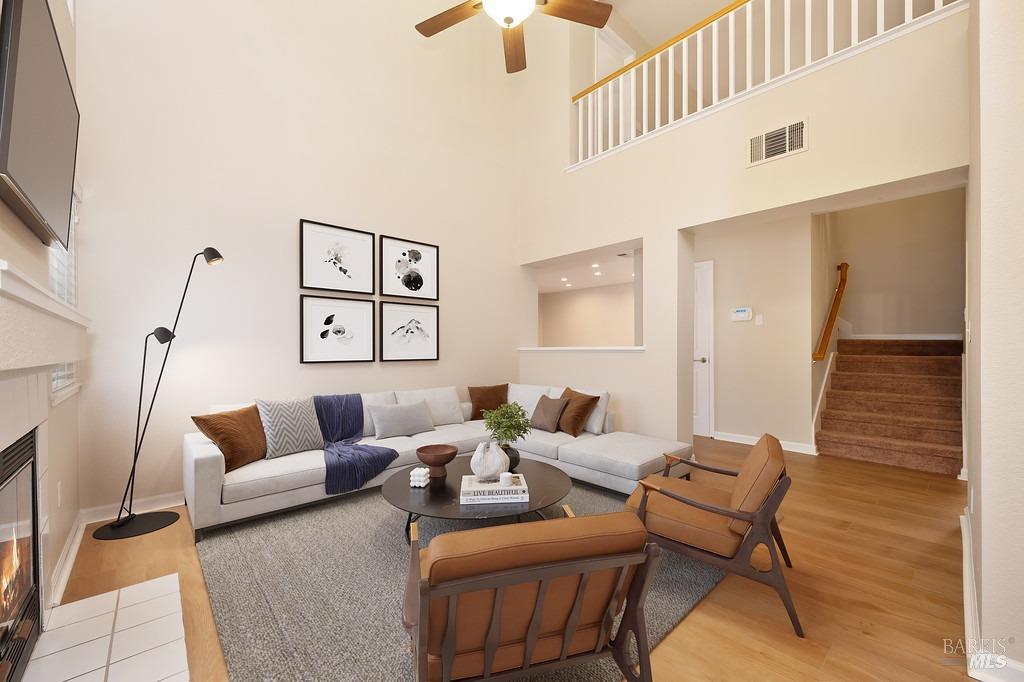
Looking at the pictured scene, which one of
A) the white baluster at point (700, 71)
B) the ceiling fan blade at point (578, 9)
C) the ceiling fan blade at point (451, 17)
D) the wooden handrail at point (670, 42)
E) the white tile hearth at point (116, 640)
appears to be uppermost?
the wooden handrail at point (670, 42)

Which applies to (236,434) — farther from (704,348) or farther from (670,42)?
(704,348)

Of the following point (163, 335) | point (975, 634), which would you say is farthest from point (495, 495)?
point (163, 335)

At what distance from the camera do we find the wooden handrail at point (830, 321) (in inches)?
191

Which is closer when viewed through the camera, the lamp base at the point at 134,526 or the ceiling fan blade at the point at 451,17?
the ceiling fan blade at the point at 451,17

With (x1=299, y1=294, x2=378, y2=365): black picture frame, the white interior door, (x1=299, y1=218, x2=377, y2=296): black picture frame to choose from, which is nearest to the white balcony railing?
the white interior door

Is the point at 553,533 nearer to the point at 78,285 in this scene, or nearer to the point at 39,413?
the point at 39,413

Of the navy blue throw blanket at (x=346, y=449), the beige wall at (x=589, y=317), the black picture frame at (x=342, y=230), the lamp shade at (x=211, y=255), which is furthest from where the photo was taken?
the beige wall at (x=589, y=317)

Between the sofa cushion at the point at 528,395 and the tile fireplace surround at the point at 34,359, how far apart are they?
3.45 m

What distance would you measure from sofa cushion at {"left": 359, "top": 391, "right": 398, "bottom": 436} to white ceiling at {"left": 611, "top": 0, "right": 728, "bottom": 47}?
18.7 ft

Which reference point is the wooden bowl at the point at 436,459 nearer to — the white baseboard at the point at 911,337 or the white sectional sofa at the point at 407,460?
the white sectional sofa at the point at 407,460

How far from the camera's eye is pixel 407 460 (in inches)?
142

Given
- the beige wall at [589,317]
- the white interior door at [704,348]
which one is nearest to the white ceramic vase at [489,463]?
the white interior door at [704,348]

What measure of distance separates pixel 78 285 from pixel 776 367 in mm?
6451

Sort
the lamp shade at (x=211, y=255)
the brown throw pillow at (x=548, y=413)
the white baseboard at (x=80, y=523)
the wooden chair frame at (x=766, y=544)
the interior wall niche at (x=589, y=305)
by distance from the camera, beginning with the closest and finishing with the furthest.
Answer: the wooden chair frame at (x=766, y=544)
the white baseboard at (x=80, y=523)
the lamp shade at (x=211, y=255)
the brown throw pillow at (x=548, y=413)
the interior wall niche at (x=589, y=305)
